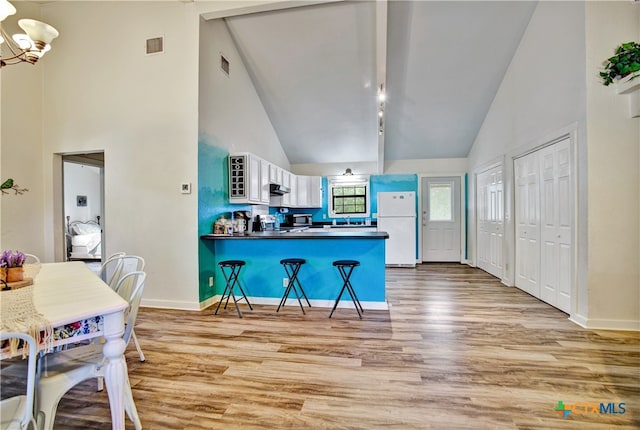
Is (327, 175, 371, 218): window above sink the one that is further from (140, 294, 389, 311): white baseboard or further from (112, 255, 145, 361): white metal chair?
(112, 255, 145, 361): white metal chair

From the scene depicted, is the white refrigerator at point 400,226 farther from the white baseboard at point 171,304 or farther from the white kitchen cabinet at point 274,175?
the white baseboard at point 171,304

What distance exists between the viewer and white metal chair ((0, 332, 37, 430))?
41.5 inches

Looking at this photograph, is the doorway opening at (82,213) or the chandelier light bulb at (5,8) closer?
the chandelier light bulb at (5,8)

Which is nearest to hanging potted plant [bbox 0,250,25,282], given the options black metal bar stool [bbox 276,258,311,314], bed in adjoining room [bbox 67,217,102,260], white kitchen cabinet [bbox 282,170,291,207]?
black metal bar stool [bbox 276,258,311,314]

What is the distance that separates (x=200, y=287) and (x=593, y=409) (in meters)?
3.69

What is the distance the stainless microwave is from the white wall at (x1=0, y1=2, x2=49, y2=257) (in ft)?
14.3

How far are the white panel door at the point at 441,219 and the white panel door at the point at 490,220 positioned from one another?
73 cm

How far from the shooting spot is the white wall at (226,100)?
3.78 metres

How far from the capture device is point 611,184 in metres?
2.97

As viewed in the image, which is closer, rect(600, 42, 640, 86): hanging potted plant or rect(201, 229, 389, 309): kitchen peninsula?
rect(600, 42, 640, 86): hanging potted plant

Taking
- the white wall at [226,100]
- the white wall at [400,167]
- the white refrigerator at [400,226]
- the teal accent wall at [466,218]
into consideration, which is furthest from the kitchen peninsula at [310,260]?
the teal accent wall at [466,218]

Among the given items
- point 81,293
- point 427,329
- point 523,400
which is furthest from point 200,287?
point 523,400

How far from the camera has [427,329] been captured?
3.01 metres

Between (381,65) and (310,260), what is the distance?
2803 millimetres
